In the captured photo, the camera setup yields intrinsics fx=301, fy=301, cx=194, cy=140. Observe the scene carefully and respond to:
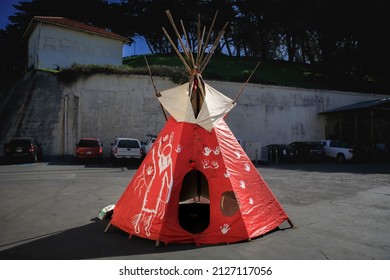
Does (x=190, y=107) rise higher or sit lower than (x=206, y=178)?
higher

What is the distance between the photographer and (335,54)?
39906 mm

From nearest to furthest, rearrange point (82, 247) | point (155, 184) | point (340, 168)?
1. point (82, 247)
2. point (155, 184)
3. point (340, 168)

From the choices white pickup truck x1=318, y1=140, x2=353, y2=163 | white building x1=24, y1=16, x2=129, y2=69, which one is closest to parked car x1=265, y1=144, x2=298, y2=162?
white pickup truck x1=318, y1=140, x2=353, y2=163

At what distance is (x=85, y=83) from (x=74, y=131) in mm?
3956

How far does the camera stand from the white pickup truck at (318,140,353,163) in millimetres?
23234

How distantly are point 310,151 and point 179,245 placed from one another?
20421mm

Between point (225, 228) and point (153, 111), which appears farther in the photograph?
point (153, 111)

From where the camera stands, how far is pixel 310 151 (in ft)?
76.8

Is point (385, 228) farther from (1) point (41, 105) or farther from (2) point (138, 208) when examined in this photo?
(1) point (41, 105)

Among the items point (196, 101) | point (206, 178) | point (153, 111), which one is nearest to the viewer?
point (206, 178)

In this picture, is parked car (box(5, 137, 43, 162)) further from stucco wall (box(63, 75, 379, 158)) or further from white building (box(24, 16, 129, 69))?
white building (box(24, 16, 129, 69))

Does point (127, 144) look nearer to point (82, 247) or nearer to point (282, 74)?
point (82, 247)

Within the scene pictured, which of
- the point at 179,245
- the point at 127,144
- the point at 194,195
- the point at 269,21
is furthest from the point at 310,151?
the point at 269,21

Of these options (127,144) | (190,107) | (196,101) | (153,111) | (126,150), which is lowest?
(126,150)
